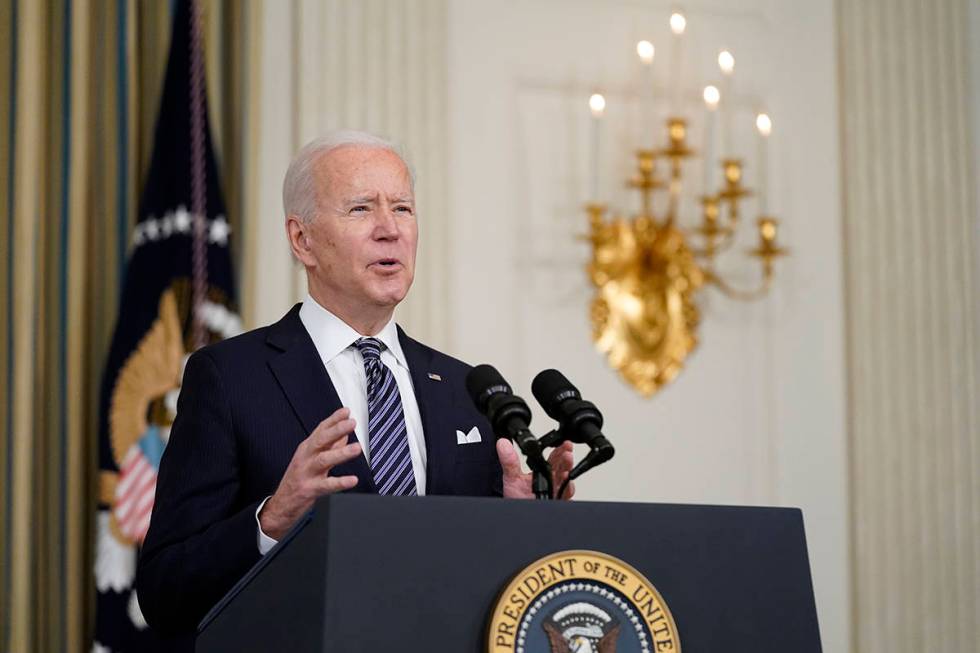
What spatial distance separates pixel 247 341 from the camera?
2.54m

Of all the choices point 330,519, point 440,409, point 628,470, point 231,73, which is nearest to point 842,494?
point 628,470

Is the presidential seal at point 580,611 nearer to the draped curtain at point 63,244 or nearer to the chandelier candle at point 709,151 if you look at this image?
the draped curtain at point 63,244

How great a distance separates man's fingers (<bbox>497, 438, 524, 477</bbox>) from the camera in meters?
2.23

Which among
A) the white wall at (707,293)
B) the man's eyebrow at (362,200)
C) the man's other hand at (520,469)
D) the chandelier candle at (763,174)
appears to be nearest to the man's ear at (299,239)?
the man's eyebrow at (362,200)

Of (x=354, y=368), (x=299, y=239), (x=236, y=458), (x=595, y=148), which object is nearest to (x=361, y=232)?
(x=299, y=239)

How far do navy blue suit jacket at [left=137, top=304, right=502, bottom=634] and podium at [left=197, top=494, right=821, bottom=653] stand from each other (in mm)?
266

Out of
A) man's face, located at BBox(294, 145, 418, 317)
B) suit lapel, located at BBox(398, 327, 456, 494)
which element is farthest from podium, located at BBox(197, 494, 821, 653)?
man's face, located at BBox(294, 145, 418, 317)

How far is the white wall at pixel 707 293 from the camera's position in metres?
5.32

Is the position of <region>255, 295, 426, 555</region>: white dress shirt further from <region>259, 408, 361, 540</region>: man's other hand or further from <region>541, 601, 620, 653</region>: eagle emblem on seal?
<region>541, 601, 620, 653</region>: eagle emblem on seal

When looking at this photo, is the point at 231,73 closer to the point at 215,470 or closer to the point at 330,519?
the point at 215,470

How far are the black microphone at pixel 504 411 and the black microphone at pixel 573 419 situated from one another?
48mm

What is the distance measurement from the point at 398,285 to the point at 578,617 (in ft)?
3.25

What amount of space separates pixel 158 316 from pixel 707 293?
2369 mm

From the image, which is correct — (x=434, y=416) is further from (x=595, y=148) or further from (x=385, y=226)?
(x=595, y=148)
